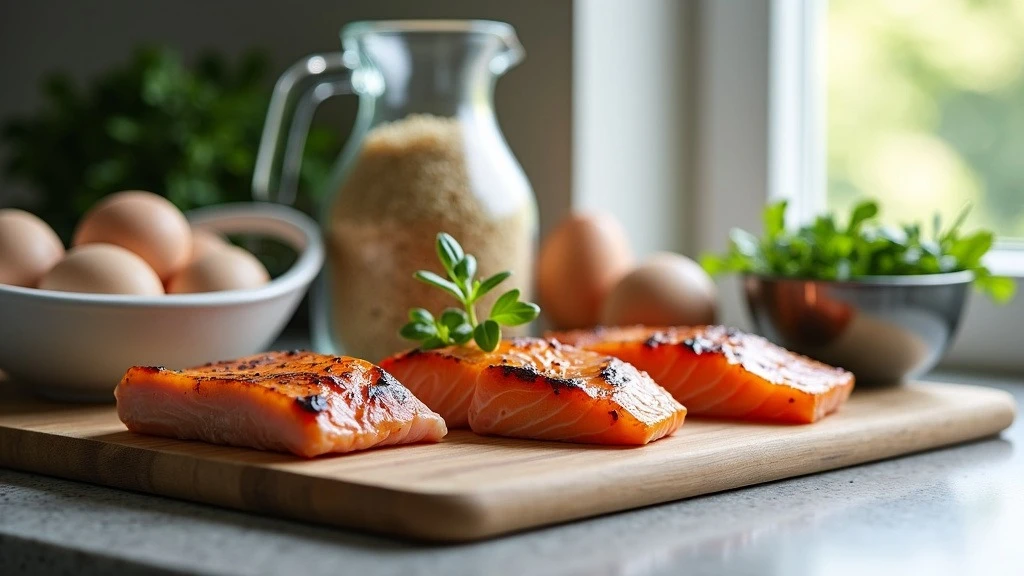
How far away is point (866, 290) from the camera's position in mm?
1275

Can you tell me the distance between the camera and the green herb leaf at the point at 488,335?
1023 mm

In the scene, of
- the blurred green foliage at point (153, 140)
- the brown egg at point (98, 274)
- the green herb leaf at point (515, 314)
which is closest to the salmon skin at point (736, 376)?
the green herb leaf at point (515, 314)

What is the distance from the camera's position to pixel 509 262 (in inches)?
55.8

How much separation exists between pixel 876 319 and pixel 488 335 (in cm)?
50

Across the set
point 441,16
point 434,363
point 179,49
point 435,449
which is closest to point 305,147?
point 441,16

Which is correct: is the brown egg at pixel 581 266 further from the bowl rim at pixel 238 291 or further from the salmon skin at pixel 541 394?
the salmon skin at pixel 541 394

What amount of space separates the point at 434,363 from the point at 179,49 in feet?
4.54

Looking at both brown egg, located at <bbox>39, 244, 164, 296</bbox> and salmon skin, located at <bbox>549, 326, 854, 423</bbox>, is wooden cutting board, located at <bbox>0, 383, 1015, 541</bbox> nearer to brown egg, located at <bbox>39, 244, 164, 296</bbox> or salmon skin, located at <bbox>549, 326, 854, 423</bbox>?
salmon skin, located at <bbox>549, 326, 854, 423</bbox>

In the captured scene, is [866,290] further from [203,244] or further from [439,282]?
[203,244]

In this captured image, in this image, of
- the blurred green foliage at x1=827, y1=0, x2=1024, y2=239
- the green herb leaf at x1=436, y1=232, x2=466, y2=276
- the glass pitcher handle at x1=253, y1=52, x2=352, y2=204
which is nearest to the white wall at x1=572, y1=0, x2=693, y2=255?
the blurred green foliage at x1=827, y1=0, x2=1024, y2=239

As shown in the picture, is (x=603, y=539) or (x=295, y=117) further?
(x=295, y=117)

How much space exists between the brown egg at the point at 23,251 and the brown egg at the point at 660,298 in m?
0.69

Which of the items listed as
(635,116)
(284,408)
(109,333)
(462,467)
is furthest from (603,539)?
(635,116)

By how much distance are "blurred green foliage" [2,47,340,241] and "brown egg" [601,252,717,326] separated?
590 millimetres
